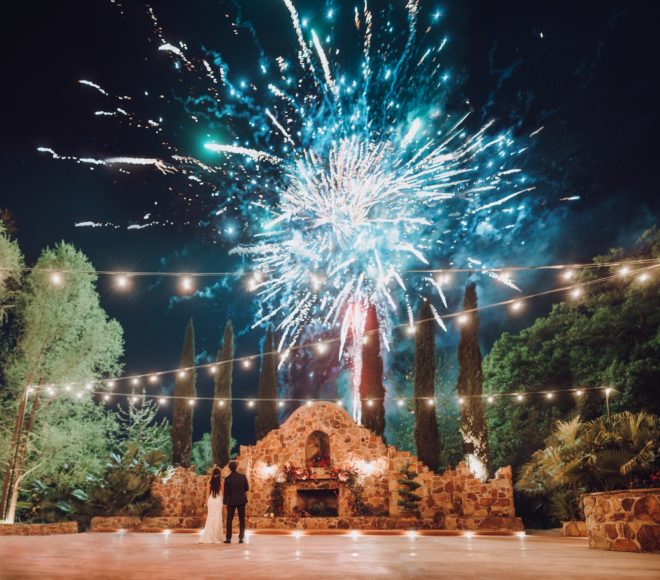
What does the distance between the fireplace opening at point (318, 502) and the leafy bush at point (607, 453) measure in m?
7.04

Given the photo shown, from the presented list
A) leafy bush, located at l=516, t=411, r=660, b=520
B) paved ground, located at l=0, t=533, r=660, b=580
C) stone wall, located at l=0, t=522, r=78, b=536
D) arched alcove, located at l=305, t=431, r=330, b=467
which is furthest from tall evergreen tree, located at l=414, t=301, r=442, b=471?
paved ground, located at l=0, t=533, r=660, b=580

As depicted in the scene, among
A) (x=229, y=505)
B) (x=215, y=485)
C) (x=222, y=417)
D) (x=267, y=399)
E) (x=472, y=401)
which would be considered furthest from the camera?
(x=222, y=417)

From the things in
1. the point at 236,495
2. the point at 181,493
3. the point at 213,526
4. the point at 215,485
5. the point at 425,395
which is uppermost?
the point at 425,395

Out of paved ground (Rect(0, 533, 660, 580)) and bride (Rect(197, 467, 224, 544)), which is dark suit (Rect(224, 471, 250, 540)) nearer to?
bride (Rect(197, 467, 224, 544))

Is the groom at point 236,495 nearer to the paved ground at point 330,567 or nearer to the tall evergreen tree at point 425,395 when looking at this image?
the paved ground at point 330,567

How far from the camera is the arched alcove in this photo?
16484mm

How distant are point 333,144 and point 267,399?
1141 centimetres

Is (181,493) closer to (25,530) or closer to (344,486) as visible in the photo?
(344,486)

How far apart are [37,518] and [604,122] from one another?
30.5 m

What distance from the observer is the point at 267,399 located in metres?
23.8

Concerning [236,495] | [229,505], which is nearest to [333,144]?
[236,495]

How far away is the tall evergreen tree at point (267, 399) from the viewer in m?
24.2

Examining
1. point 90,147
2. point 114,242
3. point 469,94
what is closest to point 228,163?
point 90,147

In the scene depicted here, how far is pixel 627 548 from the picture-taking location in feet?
22.1
